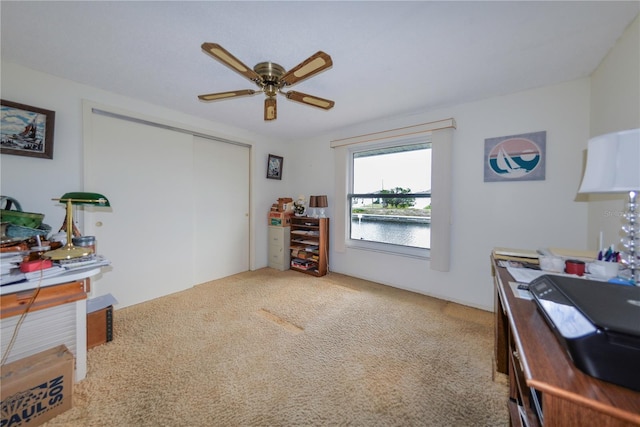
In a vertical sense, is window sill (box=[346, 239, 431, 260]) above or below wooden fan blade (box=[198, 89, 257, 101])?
below

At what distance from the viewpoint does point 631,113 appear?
4.83 ft

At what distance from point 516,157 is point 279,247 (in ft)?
10.9

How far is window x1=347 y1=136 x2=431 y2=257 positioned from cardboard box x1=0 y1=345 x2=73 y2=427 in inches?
123

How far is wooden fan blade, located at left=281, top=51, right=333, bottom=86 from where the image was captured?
4.26 ft

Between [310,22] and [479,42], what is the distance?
118cm

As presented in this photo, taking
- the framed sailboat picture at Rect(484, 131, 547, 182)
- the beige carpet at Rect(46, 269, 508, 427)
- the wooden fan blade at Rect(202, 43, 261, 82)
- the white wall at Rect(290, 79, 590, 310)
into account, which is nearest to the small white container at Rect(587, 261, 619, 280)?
the beige carpet at Rect(46, 269, 508, 427)

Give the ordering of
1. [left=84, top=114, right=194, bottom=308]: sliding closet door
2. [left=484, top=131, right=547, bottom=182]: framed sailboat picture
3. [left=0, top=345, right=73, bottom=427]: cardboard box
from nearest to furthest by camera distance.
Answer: [left=0, top=345, right=73, bottom=427]: cardboard box, [left=484, top=131, right=547, bottom=182]: framed sailboat picture, [left=84, top=114, right=194, bottom=308]: sliding closet door

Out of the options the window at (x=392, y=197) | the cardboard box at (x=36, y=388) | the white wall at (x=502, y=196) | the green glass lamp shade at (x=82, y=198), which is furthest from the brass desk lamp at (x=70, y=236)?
the white wall at (x=502, y=196)

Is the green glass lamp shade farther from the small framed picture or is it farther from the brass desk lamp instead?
the small framed picture

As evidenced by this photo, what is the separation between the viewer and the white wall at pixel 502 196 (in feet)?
7.14

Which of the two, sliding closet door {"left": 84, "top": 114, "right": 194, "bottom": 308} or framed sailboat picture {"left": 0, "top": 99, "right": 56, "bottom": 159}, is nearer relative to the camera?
framed sailboat picture {"left": 0, "top": 99, "right": 56, "bottom": 159}

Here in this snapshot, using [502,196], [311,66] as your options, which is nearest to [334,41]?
[311,66]

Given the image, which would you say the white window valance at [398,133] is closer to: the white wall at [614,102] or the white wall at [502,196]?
the white wall at [502,196]

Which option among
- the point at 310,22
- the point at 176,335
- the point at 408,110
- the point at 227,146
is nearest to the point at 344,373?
the point at 176,335
